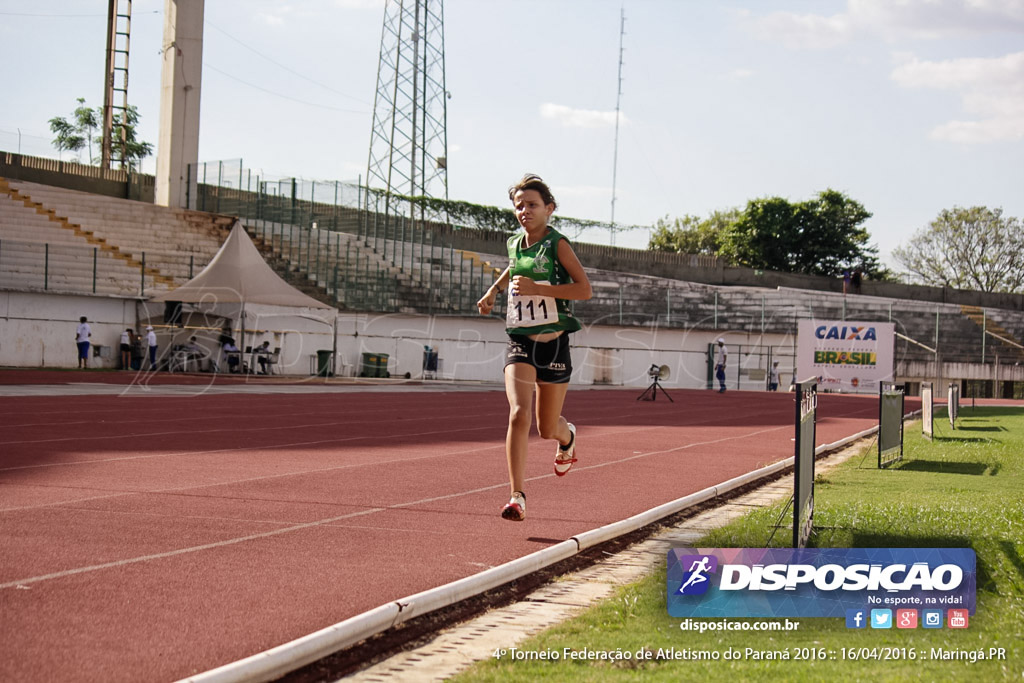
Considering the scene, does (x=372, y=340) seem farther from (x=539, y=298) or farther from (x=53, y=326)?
(x=539, y=298)

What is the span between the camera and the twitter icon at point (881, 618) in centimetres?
425

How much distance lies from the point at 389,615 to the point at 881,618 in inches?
81.1

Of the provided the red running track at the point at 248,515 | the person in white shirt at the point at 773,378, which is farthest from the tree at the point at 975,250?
the red running track at the point at 248,515

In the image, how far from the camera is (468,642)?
13.6 ft

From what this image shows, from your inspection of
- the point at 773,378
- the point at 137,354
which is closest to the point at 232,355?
the point at 137,354

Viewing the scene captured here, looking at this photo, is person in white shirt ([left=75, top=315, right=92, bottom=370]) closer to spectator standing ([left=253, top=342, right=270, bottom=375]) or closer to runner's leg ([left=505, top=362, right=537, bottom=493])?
spectator standing ([left=253, top=342, right=270, bottom=375])

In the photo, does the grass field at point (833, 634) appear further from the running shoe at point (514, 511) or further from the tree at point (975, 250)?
the tree at point (975, 250)

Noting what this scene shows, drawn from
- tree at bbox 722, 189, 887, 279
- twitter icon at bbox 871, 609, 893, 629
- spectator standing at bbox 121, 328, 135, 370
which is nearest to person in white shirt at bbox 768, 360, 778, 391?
spectator standing at bbox 121, 328, 135, 370

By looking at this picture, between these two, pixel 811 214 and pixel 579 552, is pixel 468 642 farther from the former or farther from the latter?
pixel 811 214

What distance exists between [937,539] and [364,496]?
159 inches

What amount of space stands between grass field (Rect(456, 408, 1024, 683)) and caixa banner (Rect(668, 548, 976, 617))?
0.12m

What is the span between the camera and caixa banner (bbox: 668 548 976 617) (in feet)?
14.7

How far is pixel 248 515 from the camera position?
676cm

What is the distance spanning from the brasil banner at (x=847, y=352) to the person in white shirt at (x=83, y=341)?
20.0 m
